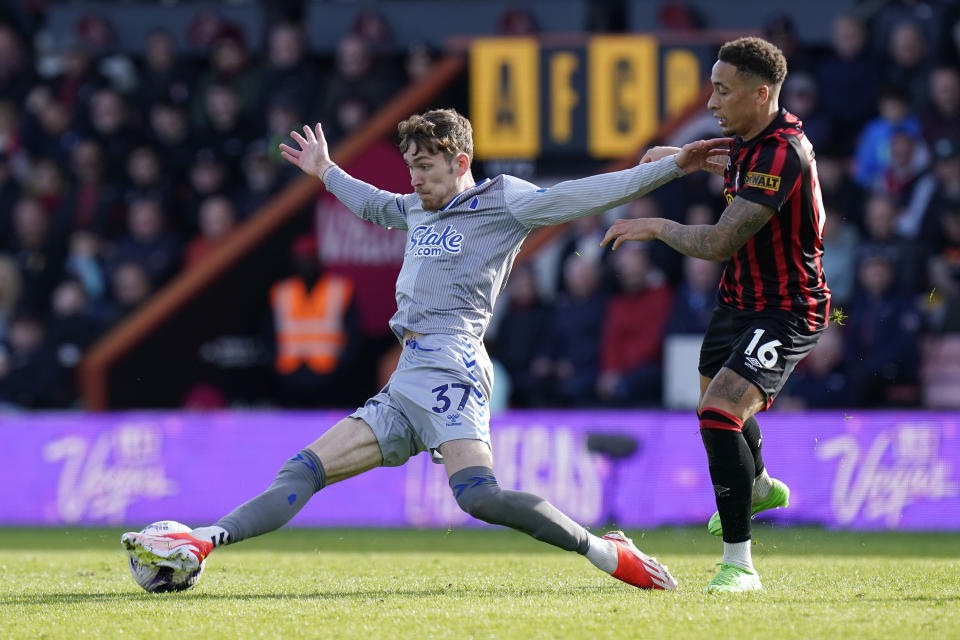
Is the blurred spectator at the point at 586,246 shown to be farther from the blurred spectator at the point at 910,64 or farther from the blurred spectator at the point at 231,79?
the blurred spectator at the point at 231,79

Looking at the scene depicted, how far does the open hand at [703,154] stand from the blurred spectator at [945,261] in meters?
5.06

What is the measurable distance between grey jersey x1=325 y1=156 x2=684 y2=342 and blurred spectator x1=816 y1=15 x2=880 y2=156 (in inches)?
267

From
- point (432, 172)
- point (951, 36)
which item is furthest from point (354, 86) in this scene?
point (432, 172)

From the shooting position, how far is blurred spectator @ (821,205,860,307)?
36.1 feet

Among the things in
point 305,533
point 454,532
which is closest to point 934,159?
point 454,532

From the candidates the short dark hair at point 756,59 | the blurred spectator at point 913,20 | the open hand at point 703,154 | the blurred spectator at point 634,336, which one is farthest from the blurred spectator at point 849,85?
the short dark hair at point 756,59

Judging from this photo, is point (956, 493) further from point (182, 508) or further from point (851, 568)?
point (182, 508)

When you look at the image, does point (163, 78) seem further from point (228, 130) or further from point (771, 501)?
point (771, 501)

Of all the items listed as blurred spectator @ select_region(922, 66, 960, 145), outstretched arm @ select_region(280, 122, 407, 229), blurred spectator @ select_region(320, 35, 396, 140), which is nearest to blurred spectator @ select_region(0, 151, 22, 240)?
blurred spectator @ select_region(320, 35, 396, 140)

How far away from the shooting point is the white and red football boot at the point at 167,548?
5.61m

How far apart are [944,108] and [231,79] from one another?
7186mm

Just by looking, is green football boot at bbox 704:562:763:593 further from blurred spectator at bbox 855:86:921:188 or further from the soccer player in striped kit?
blurred spectator at bbox 855:86:921:188

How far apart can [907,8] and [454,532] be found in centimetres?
636

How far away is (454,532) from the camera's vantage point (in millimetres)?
10141
